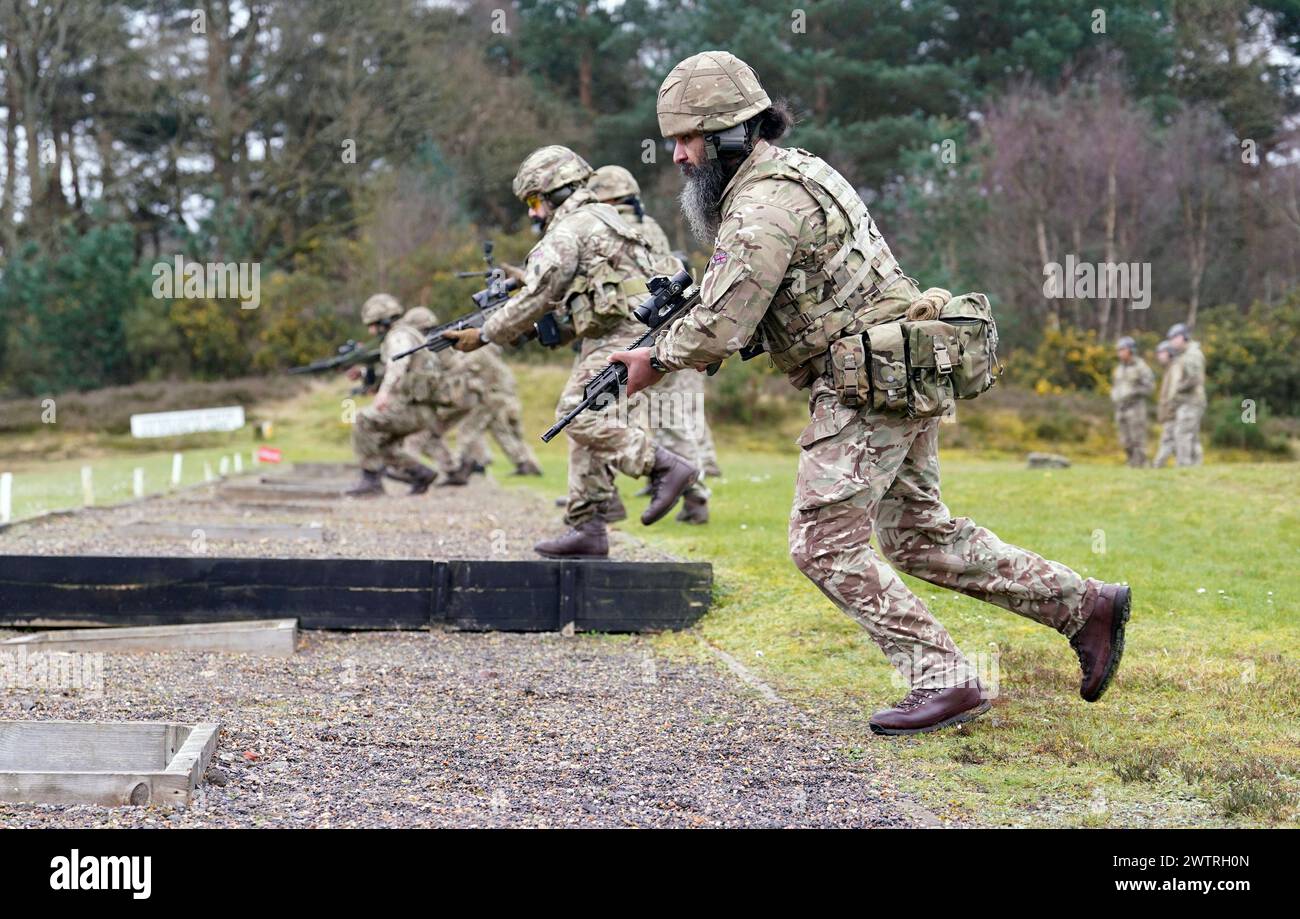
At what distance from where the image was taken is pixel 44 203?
125 feet

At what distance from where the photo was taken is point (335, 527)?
1208cm

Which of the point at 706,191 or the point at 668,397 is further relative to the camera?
the point at 668,397

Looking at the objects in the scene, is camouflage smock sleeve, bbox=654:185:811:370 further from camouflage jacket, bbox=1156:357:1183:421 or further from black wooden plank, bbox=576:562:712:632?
camouflage jacket, bbox=1156:357:1183:421

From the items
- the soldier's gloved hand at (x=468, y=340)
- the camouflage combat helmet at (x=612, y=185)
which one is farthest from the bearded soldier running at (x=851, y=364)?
the camouflage combat helmet at (x=612, y=185)

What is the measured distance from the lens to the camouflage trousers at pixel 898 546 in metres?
5.18

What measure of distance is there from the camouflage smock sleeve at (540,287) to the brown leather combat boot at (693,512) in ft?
9.84

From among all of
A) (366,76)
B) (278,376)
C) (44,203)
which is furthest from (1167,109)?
(44,203)

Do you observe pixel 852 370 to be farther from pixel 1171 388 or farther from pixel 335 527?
pixel 1171 388

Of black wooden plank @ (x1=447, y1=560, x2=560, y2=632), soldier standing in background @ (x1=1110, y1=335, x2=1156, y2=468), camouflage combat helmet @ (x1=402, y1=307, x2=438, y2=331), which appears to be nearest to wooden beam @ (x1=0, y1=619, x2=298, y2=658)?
black wooden plank @ (x1=447, y1=560, x2=560, y2=632)

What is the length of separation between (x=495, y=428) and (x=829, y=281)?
46.5ft

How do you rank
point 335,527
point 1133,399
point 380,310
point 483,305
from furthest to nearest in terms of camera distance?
point 1133,399 < point 380,310 < point 335,527 < point 483,305

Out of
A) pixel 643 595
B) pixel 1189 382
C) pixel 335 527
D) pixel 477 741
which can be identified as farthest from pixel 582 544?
pixel 1189 382

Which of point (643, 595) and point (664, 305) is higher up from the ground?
point (664, 305)
